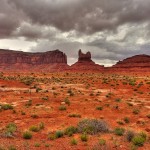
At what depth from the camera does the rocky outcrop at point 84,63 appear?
164012 mm

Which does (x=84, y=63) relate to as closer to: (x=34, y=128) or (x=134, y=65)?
(x=134, y=65)

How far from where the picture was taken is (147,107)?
26.9 m

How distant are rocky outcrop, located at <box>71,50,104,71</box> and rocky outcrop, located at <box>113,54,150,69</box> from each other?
14046 mm

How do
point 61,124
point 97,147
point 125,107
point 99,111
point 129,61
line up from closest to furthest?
point 97,147, point 61,124, point 99,111, point 125,107, point 129,61

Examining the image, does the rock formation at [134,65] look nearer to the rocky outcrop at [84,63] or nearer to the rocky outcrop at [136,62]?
the rocky outcrop at [136,62]

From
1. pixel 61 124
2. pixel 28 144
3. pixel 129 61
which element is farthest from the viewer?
pixel 129 61

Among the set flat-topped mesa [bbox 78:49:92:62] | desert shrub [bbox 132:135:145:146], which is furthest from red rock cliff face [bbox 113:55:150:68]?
desert shrub [bbox 132:135:145:146]

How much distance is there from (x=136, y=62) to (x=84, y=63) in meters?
35.9

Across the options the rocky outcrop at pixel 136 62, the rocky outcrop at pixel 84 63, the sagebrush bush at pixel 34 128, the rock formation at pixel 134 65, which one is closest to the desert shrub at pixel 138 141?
the sagebrush bush at pixel 34 128

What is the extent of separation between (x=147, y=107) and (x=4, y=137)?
52.9ft

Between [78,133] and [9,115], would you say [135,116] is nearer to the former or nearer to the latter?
[78,133]

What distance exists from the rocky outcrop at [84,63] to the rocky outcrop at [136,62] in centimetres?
1405

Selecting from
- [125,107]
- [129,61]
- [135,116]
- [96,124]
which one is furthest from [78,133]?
[129,61]

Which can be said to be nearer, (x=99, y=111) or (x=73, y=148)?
(x=73, y=148)
